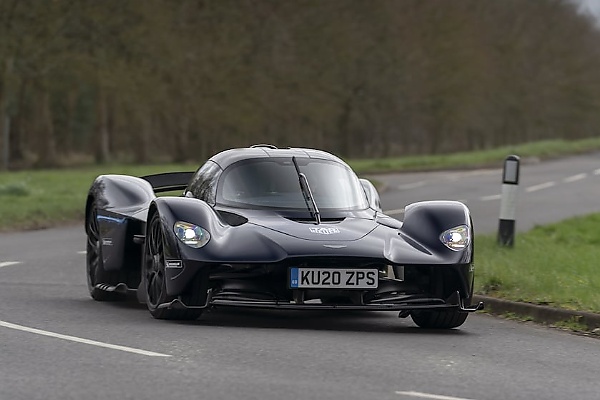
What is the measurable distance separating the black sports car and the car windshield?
1 centimetres

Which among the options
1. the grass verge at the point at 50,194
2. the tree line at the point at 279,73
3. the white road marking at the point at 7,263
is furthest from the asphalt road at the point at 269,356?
the tree line at the point at 279,73

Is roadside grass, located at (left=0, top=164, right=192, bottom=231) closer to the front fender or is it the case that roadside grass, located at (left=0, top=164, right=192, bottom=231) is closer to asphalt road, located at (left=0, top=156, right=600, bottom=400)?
asphalt road, located at (left=0, top=156, right=600, bottom=400)

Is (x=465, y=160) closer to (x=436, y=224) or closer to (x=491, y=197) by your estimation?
(x=491, y=197)

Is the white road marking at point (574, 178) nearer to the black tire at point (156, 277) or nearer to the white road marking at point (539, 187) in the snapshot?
the white road marking at point (539, 187)

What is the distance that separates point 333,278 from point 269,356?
1.46 meters

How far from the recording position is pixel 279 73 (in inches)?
2121

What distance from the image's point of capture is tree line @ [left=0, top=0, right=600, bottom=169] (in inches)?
1736

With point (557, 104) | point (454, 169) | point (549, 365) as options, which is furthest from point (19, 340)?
point (557, 104)

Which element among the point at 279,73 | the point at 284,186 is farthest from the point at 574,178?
the point at 284,186

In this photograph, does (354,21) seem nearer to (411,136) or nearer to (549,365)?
(411,136)

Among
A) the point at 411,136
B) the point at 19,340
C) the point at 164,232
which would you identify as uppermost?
the point at 411,136

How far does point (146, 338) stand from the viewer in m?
8.73

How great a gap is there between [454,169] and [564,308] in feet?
109

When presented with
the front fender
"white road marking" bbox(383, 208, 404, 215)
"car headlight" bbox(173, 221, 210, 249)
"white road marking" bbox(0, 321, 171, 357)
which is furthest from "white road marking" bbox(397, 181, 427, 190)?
"white road marking" bbox(0, 321, 171, 357)
